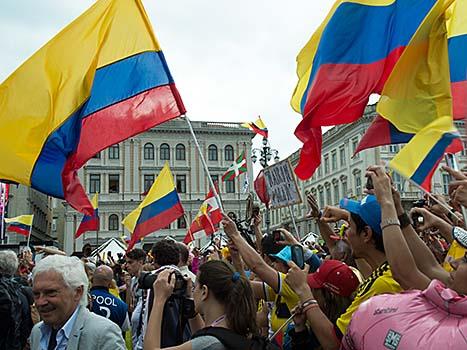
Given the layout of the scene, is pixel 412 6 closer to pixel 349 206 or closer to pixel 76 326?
pixel 349 206

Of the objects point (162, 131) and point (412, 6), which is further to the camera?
point (162, 131)

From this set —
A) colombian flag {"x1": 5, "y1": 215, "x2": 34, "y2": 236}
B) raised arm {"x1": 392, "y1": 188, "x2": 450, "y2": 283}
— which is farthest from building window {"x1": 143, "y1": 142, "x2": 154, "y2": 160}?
raised arm {"x1": 392, "y1": 188, "x2": 450, "y2": 283}

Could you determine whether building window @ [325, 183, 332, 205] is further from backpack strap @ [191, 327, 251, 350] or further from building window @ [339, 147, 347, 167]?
backpack strap @ [191, 327, 251, 350]

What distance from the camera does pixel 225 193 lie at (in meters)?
56.2

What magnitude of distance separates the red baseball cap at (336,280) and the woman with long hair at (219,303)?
0.55 meters

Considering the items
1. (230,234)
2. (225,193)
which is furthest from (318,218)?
(225,193)

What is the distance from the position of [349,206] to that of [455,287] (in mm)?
1100

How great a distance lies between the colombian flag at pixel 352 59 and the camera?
473 cm

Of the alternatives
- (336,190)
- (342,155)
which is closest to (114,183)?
(336,190)

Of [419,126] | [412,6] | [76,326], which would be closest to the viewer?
[76,326]

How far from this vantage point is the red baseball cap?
3.24 metres

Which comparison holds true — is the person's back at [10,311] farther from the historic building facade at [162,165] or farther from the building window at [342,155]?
the building window at [342,155]

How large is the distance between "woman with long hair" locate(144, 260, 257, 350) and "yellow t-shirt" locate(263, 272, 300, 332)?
0.68m

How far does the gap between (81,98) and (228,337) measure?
3129mm
